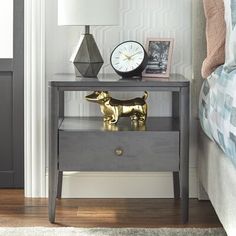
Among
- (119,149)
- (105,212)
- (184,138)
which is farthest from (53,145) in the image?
(184,138)

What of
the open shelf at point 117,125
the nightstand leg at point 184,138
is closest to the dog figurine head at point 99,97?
the open shelf at point 117,125

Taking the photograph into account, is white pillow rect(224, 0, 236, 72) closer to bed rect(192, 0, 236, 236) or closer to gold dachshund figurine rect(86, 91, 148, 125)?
bed rect(192, 0, 236, 236)

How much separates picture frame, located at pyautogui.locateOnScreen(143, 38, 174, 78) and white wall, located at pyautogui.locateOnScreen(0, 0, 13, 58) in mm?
734

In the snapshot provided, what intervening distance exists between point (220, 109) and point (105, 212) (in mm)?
824

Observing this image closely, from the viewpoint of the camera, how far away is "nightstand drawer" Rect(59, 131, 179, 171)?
99.1 inches

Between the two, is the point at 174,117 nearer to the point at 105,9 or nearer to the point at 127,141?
the point at 127,141

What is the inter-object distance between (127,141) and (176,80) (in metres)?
0.33

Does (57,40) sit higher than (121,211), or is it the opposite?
(57,40)


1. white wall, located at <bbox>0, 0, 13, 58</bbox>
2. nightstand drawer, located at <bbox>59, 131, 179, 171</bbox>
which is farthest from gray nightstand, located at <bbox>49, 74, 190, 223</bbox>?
white wall, located at <bbox>0, 0, 13, 58</bbox>

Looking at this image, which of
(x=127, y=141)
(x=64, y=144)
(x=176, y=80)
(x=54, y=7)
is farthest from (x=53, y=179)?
(x=54, y=7)

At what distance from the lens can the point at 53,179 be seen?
8.30 feet

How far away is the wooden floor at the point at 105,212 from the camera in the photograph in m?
2.55

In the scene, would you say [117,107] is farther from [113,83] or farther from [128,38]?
[128,38]

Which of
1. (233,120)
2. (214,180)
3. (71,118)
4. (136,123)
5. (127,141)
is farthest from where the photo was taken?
(71,118)
